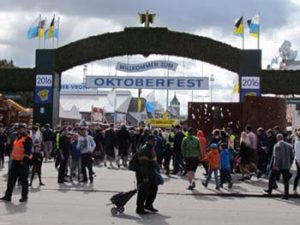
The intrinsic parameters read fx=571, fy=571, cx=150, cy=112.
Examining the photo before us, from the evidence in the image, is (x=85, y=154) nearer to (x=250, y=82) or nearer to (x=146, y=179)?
(x=146, y=179)

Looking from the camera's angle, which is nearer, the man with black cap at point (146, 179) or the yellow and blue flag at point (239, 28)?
the man with black cap at point (146, 179)

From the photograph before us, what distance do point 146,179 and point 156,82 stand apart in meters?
19.8

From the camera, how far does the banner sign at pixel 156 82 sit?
3123 centimetres

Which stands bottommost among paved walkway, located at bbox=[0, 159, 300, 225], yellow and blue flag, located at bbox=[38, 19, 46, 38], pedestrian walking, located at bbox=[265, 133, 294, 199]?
paved walkway, located at bbox=[0, 159, 300, 225]

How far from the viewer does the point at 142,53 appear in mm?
30109

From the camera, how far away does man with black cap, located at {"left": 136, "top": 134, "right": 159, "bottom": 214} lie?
11656mm

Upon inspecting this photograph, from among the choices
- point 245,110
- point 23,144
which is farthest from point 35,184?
point 245,110

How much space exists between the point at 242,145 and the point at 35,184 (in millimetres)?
6726

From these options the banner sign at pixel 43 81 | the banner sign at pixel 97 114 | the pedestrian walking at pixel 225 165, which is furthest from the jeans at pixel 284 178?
the banner sign at pixel 97 114

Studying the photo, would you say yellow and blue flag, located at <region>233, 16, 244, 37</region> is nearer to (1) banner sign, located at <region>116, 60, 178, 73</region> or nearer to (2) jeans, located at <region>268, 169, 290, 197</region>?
(1) banner sign, located at <region>116, 60, 178, 73</region>

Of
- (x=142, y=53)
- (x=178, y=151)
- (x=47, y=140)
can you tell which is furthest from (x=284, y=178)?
(x=142, y=53)

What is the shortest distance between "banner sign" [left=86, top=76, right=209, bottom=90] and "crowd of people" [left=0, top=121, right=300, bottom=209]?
658 centimetres

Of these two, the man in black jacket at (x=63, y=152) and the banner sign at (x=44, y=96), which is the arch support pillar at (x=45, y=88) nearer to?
the banner sign at (x=44, y=96)

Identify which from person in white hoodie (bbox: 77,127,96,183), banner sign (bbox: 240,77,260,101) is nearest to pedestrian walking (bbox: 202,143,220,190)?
person in white hoodie (bbox: 77,127,96,183)
